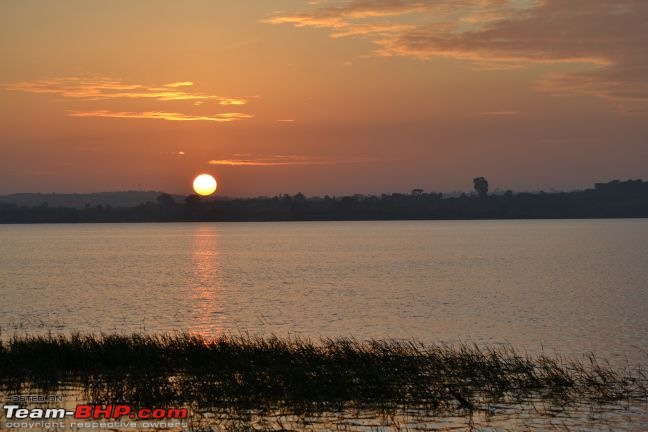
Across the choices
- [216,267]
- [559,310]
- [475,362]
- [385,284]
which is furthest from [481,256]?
[475,362]

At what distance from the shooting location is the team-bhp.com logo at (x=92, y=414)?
989 inches

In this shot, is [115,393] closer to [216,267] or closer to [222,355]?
[222,355]

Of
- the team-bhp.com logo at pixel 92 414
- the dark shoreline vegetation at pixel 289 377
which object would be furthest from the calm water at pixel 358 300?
the team-bhp.com logo at pixel 92 414

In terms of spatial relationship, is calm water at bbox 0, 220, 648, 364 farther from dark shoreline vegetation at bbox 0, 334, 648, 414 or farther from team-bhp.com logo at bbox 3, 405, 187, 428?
team-bhp.com logo at bbox 3, 405, 187, 428

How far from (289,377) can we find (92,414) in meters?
6.88

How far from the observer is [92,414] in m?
25.9

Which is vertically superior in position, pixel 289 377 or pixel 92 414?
pixel 289 377

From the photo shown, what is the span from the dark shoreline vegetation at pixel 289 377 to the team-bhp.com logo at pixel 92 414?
2.28ft

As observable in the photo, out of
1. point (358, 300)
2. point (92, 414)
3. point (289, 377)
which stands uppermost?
point (289, 377)

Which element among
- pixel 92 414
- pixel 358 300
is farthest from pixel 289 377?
pixel 358 300

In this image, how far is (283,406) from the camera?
26.4 m

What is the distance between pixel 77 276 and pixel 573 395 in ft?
313

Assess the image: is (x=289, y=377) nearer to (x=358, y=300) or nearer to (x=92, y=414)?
(x=92, y=414)

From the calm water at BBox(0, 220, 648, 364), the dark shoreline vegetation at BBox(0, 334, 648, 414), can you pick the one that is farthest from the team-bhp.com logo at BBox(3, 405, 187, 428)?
the calm water at BBox(0, 220, 648, 364)
